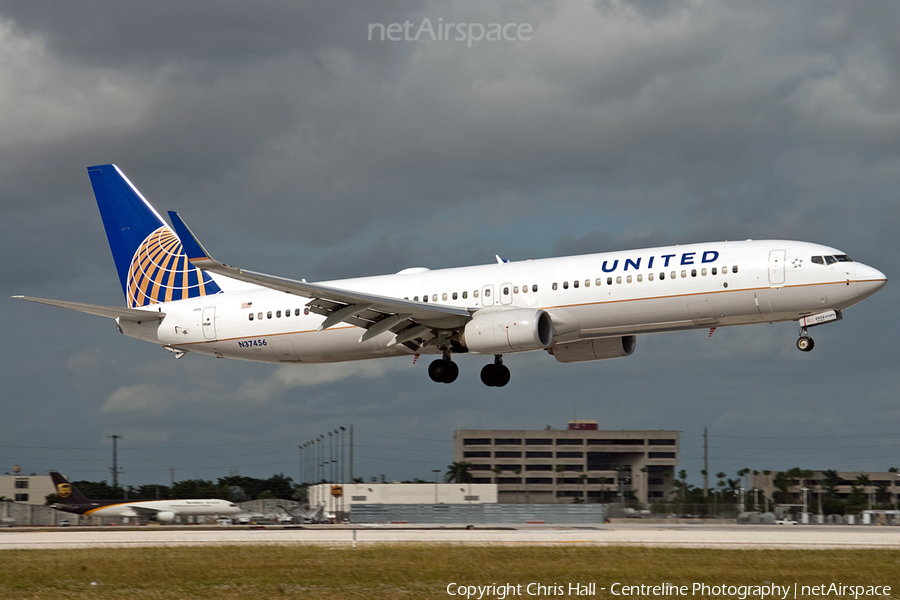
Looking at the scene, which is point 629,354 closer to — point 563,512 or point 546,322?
point 546,322

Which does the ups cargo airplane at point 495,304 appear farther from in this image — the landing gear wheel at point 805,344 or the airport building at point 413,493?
the airport building at point 413,493

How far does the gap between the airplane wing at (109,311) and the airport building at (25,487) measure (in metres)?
Result: 86.8

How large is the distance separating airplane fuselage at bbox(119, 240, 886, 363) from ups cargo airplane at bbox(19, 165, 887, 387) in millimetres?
50

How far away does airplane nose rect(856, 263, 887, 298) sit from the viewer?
35.0 metres

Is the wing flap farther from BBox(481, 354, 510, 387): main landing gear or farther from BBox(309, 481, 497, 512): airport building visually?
BBox(309, 481, 497, 512): airport building

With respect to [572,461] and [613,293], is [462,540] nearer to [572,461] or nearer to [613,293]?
[613,293]

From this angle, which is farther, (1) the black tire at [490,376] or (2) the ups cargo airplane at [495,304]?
(1) the black tire at [490,376]

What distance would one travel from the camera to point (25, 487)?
128500mm

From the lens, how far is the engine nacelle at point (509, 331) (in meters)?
37.1

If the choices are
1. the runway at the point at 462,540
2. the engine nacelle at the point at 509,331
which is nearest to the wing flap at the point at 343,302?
the engine nacelle at the point at 509,331

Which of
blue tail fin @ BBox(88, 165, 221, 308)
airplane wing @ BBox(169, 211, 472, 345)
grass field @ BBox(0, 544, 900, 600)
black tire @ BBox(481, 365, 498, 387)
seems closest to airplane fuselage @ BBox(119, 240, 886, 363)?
airplane wing @ BBox(169, 211, 472, 345)

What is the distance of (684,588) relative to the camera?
78.0ft

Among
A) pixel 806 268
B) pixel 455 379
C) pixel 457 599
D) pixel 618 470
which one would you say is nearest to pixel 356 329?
pixel 455 379

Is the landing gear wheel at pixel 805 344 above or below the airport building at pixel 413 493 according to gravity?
above
